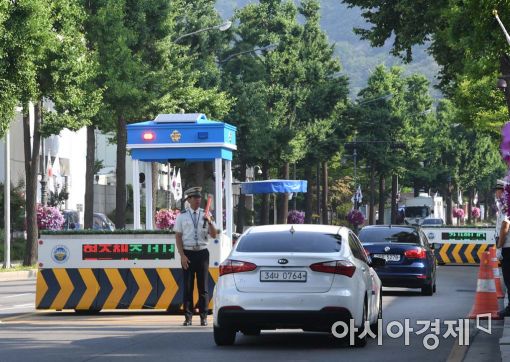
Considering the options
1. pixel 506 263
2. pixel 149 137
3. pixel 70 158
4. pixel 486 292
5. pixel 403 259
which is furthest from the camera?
pixel 70 158

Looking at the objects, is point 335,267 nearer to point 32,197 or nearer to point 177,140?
point 177,140

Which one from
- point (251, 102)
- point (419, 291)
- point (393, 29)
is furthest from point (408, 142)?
point (419, 291)

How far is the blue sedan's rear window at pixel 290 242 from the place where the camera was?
50.8 ft

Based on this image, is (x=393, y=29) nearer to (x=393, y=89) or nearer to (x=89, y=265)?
(x=89, y=265)

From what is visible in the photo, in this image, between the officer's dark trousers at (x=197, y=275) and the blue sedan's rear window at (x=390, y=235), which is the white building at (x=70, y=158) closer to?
the blue sedan's rear window at (x=390, y=235)

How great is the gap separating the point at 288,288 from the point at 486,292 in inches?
199

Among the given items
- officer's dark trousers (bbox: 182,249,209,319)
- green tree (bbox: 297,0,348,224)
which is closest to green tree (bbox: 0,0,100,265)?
officer's dark trousers (bbox: 182,249,209,319)

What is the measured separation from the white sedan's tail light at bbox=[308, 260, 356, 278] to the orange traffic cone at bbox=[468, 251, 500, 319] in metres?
4.49

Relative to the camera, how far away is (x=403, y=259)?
1101 inches

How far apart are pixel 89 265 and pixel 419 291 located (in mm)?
10616

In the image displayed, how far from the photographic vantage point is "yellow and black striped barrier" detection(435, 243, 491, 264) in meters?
48.4

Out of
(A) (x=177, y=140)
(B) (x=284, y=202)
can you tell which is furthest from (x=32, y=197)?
(B) (x=284, y=202)

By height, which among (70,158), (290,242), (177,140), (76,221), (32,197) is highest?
(70,158)

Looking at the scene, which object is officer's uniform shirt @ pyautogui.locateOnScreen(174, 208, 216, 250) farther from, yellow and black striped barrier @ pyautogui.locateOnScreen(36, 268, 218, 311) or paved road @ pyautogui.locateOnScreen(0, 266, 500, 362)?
yellow and black striped barrier @ pyautogui.locateOnScreen(36, 268, 218, 311)
